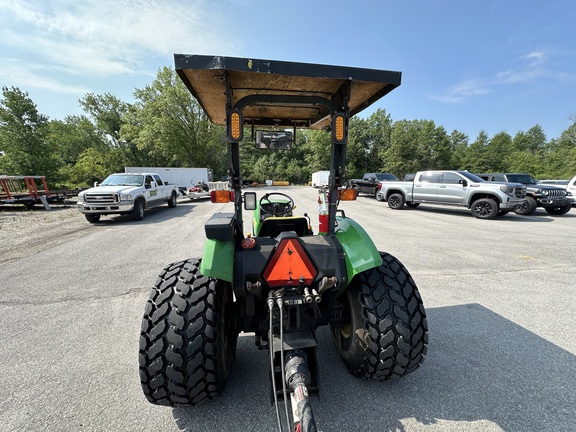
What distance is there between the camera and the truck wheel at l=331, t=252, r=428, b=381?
164cm

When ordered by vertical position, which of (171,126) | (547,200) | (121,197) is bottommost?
(547,200)

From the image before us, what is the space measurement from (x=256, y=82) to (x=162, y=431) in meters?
2.58

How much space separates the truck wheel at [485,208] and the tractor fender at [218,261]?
11238 millimetres

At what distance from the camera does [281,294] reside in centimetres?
155

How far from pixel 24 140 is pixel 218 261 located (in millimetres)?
26886

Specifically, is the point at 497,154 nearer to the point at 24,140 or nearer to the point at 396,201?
the point at 396,201

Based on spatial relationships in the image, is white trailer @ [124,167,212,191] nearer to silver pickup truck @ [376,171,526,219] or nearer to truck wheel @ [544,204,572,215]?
silver pickup truck @ [376,171,526,219]

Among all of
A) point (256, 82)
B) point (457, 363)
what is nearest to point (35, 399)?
point (256, 82)

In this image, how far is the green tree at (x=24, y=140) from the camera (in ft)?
58.6

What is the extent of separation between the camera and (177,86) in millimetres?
31828

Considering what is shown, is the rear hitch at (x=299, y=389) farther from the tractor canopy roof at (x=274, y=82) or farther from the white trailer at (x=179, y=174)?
the white trailer at (x=179, y=174)

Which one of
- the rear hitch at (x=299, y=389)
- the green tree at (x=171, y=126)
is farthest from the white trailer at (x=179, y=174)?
the rear hitch at (x=299, y=389)

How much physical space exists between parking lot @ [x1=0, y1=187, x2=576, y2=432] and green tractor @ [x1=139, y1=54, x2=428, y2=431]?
24 centimetres

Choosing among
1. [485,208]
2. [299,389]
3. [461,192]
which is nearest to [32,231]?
[299,389]
